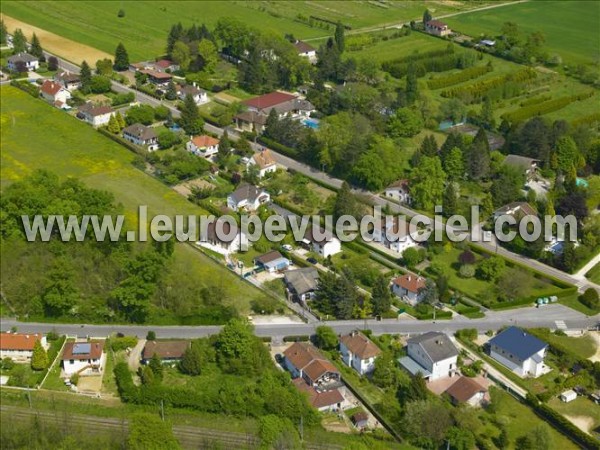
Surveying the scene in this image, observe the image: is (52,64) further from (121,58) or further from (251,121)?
(251,121)

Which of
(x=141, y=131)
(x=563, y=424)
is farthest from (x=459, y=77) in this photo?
(x=563, y=424)

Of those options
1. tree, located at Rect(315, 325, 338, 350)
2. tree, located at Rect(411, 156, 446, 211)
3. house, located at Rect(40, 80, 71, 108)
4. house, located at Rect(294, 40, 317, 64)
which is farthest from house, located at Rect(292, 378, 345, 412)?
house, located at Rect(294, 40, 317, 64)

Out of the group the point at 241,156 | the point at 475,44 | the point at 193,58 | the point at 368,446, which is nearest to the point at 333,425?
the point at 368,446

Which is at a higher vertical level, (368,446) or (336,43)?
(336,43)

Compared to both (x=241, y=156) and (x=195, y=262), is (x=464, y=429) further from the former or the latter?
(x=241, y=156)

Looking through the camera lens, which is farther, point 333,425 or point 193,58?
point 193,58

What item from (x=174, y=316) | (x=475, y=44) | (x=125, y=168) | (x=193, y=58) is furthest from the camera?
(x=475, y=44)

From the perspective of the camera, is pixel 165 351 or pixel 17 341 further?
pixel 17 341

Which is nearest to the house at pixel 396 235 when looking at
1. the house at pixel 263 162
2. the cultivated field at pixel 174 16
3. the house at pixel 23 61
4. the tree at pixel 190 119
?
the house at pixel 263 162
